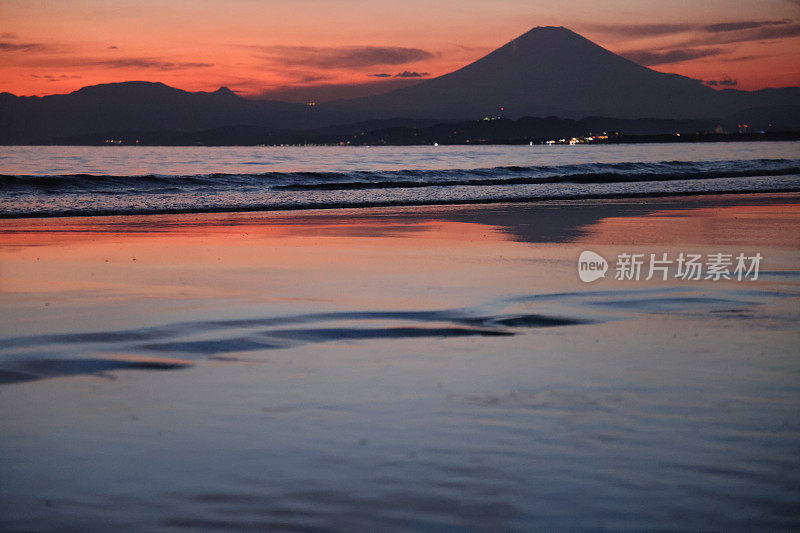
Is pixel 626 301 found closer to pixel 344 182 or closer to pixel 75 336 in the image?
pixel 75 336

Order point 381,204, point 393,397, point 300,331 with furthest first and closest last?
point 381,204, point 300,331, point 393,397

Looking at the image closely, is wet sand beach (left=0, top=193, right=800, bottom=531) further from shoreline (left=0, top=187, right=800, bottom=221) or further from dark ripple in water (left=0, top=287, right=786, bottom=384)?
shoreline (left=0, top=187, right=800, bottom=221)

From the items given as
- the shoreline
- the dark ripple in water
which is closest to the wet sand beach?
the dark ripple in water

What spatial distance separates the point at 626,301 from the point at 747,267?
2.81 metres

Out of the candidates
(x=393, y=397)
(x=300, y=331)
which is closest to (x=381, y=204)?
(x=300, y=331)

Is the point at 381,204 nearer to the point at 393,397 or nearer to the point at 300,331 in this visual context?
the point at 300,331

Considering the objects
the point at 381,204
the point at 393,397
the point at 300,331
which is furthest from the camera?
the point at 381,204

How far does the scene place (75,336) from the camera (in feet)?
20.3

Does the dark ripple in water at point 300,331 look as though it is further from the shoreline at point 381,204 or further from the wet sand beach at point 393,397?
the shoreline at point 381,204

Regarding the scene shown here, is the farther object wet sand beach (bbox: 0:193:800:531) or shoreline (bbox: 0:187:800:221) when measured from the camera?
shoreline (bbox: 0:187:800:221)

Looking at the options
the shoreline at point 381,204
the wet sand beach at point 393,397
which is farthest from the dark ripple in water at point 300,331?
the shoreline at point 381,204

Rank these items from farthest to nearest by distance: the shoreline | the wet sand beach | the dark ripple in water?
the shoreline < the dark ripple in water < the wet sand beach

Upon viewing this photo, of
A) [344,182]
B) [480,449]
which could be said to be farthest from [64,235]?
[344,182]

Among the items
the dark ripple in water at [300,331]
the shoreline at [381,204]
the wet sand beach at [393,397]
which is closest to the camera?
the wet sand beach at [393,397]
